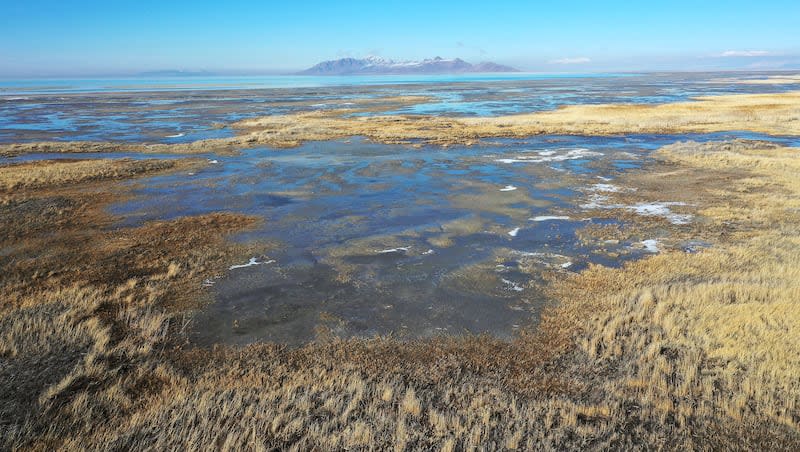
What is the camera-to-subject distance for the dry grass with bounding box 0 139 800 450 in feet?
19.7

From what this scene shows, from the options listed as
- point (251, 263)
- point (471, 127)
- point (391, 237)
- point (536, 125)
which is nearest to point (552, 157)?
point (471, 127)

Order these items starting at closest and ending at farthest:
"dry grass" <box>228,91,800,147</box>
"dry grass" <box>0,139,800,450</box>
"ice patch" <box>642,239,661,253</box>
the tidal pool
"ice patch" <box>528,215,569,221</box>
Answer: "dry grass" <box>0,139,800,450</box>
the tidal pool
"ice patch" <box>642,239,661,253</box>
"ice patch" <box>528,215,569,221</box>
"dry grass" <box>228,91,800,147</box>

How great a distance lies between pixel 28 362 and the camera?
292 inches

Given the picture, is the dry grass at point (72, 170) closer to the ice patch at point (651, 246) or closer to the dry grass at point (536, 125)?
the dry grass at point (536, 125)

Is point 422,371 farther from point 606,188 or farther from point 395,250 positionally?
point 606,188

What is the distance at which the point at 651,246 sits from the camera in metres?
13.3

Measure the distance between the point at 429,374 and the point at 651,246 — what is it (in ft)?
29.3

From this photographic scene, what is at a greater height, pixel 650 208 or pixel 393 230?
pixel 650 208

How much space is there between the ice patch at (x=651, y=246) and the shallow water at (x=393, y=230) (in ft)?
0.09

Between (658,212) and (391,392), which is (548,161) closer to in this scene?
(658,212)

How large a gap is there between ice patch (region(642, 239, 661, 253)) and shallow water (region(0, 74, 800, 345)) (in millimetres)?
28

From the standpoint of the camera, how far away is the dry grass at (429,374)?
6.00 meters

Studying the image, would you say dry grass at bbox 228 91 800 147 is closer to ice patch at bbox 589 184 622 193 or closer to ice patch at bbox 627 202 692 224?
ice patch at bbox 589 184 622 193

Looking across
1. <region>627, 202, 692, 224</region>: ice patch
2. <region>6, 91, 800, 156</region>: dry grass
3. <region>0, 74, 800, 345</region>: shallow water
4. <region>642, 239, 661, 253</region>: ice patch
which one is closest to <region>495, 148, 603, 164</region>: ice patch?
<region>0, 74, 800, 345</region>: shallow water
